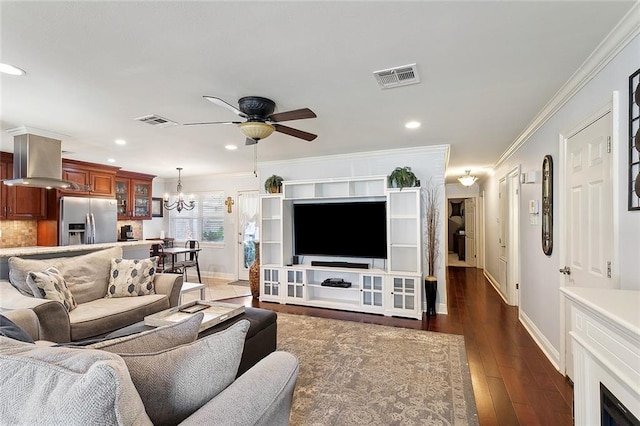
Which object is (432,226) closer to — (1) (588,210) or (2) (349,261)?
(2) (349,261)

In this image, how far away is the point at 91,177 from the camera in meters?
5.68

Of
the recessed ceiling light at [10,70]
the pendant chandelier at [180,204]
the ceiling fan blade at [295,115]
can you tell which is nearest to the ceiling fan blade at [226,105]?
the ceiling fan blade at [295,115]

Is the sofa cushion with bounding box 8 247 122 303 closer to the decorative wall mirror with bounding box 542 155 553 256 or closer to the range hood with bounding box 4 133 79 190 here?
the range hood with bounding box 4 133 79 190

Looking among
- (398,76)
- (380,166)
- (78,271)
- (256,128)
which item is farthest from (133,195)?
(398,76)

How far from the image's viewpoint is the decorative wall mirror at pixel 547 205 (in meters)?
3.02

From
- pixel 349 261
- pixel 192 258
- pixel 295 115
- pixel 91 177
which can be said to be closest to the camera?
pixel 295 115

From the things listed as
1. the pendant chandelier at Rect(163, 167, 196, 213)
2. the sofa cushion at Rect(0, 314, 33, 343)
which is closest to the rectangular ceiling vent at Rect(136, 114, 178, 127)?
the sofa cushion at Rect(0, 314, 33, 343)

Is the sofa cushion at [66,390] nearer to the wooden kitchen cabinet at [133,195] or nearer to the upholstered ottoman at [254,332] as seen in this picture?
the upholstered ottoman at [254,332]

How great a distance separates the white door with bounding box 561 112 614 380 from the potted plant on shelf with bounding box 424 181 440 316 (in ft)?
5.98

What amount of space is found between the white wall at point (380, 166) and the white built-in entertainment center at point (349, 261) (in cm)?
23

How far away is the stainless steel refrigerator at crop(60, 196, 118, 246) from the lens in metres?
5.09

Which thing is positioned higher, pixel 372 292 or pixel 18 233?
pixel 18 233

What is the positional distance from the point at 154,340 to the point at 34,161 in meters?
3.76

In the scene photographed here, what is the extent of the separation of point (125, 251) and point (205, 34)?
3527mm
